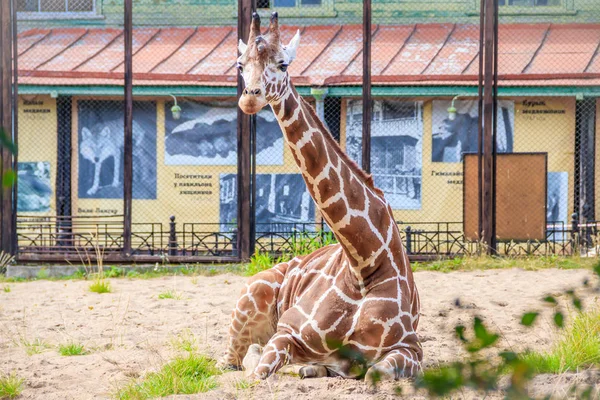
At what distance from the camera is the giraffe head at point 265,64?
497 centimetres

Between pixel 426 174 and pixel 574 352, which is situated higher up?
pixel 426 174

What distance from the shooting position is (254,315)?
A: 245 inches

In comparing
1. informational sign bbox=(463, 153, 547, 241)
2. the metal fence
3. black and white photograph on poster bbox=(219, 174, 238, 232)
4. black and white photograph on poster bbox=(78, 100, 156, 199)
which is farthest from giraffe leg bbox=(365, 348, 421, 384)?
black and white photograph on poster bbox=(78, 100, 156, 199)

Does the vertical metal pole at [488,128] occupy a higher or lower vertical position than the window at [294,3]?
lower

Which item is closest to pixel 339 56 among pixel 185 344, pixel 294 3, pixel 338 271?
pixel 294 3

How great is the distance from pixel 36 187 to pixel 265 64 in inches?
421

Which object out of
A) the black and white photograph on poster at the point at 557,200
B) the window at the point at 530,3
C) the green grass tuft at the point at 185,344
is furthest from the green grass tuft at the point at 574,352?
the window at the point at 530,3

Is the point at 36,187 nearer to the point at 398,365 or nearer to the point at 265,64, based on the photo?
the point at 265,64

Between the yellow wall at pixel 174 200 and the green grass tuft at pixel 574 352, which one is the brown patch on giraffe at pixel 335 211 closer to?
the green grass tuft at pixel 574 352

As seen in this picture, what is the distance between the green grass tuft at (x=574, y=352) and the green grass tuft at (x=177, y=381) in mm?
2023

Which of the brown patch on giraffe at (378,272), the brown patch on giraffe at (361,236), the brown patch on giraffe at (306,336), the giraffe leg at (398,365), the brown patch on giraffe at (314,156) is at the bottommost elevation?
the giraffe leg at (398,365)

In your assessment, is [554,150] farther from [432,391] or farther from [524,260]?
[432,391]

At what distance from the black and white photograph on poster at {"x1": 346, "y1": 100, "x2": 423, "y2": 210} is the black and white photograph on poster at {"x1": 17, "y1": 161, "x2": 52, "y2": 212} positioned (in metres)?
5.06

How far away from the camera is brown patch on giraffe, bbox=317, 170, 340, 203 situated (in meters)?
5.29
